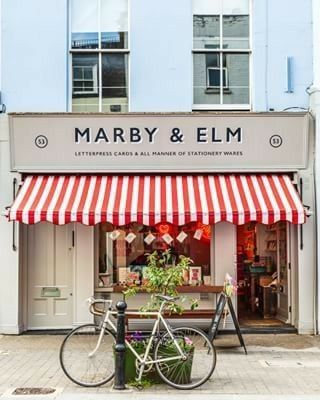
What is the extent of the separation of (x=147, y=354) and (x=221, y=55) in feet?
22.0

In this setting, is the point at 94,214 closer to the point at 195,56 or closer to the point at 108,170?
the point at 108,170

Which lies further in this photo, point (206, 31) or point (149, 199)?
point (206, 31)

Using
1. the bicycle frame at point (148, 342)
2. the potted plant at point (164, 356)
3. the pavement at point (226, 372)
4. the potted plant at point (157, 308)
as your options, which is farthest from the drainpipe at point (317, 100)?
the bicycle frame at point (148, 342)

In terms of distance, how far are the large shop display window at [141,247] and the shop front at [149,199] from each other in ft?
0.07

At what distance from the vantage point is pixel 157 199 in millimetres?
11539

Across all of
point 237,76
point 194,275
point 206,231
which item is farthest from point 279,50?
point 194,275

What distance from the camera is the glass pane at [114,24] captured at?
Result: 12.5 metres

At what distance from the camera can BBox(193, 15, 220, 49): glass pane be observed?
12531 mm

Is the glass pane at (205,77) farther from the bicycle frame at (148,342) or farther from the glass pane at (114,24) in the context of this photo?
the bicycle frame at (148,342)

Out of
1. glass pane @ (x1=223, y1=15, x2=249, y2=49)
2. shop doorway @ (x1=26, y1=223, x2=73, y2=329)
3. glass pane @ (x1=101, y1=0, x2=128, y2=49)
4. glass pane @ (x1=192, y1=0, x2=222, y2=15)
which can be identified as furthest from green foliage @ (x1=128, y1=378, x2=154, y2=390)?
glass pane @ (x1=192, y1=0, x2=222, y2=15)

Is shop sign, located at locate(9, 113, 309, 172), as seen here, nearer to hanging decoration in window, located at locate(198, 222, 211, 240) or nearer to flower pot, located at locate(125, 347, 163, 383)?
hanging decoration in window, located at locate(198, 222, 211, 240)

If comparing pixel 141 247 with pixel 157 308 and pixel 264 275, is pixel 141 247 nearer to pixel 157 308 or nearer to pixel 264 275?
pixel 264 275

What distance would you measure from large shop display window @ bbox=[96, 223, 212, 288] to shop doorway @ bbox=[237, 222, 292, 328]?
1.64 metres

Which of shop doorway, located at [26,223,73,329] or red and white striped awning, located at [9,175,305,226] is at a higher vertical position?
red and white striped awning, located at [9,175,305,226]
